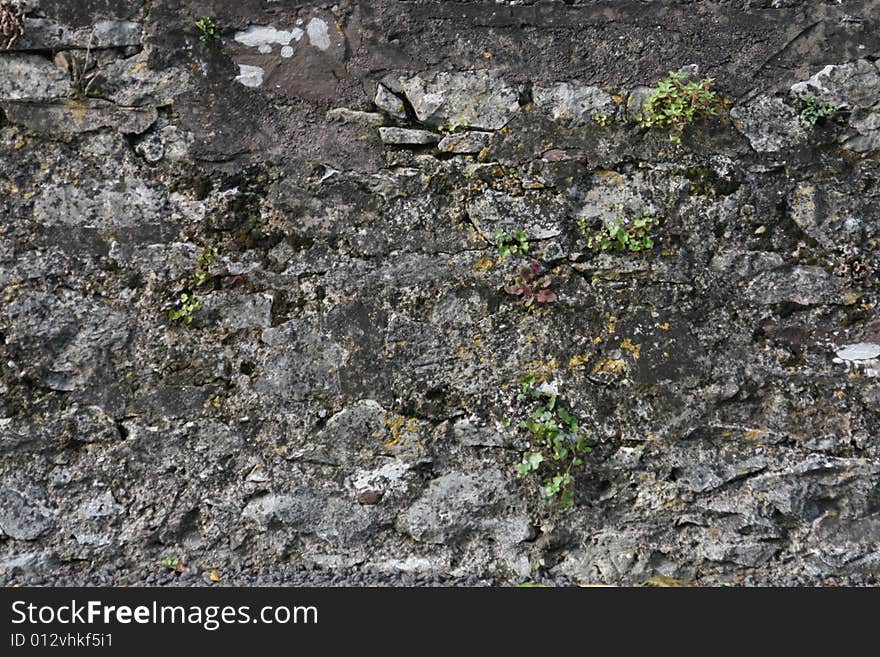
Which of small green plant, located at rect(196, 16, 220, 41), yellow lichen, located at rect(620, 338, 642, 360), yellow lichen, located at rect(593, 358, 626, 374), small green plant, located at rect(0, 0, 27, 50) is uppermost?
small green plant, located at rect(0, 0, 27, 50)

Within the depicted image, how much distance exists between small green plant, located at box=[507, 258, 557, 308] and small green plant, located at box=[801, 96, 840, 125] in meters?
0.99

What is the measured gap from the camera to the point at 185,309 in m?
Result: 2.42

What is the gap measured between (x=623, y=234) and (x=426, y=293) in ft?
2.22

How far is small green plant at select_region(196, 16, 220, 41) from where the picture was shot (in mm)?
2385

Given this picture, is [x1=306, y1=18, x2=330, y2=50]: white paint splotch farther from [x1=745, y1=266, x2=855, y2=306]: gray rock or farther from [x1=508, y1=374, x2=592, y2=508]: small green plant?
[x1=745, y1=266, x2=855, y2=306]: gray rock

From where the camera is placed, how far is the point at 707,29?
2.43 m

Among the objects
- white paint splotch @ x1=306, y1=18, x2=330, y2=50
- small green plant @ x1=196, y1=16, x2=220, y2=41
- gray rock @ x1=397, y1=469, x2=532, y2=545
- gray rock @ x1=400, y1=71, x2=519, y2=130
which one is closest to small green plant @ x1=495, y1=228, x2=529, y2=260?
gray rock @ x1=400, y1=71, x2=519, y2=130

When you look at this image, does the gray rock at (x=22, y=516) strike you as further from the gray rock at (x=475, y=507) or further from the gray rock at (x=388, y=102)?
the gray rock at (x=388, y=102)

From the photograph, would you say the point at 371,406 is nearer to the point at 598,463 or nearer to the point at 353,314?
the point at 353,314

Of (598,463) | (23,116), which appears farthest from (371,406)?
(23,116)

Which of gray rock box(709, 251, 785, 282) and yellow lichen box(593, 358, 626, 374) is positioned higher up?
gray rock box(709, 251, 785, 282)

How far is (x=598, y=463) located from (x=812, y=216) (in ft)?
3.53

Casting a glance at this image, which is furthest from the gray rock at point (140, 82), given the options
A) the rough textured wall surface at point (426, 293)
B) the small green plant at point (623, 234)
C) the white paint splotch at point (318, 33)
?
the small green plant at point (623, 234)

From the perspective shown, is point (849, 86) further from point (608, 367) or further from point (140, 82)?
point (140, 82)
